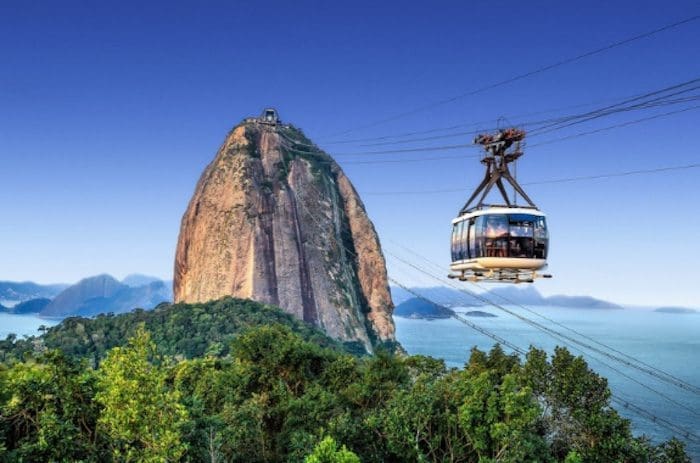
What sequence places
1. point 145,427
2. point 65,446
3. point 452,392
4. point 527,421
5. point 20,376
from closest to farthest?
1. point 145,427
2. point 65,446
3. point 20,376
4. point 527,421
5. point 452,392

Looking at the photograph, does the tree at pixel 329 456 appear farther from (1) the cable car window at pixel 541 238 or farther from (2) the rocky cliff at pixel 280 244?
(2) the rocky cliff at pixel 280 244

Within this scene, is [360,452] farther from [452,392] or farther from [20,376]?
[20,376]

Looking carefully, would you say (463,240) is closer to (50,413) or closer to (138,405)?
(138,405)

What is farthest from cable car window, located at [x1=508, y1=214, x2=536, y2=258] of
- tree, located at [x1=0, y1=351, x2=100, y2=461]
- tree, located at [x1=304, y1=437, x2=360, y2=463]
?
tree, located at [x1=0, y1=351, x2=100, y2=461]

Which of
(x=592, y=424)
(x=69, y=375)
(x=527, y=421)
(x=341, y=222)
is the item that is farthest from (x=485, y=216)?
(x=341, y=222)

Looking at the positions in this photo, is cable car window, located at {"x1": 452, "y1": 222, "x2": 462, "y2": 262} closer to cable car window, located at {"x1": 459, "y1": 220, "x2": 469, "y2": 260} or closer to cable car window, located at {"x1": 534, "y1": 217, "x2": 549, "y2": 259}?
cable car window, located at {"x1": 459, "y1": 220, "x2": 469, "y2": 260}

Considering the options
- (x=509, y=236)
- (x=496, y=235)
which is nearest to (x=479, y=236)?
(x=496, y=235)
